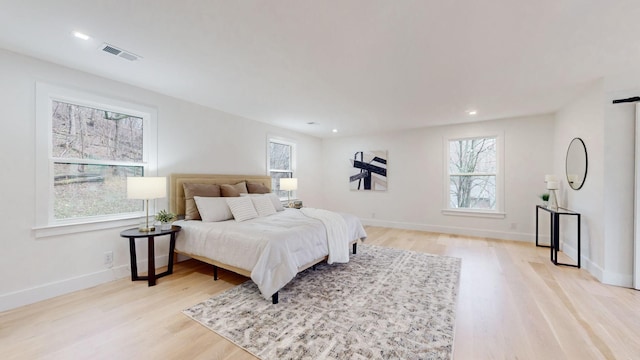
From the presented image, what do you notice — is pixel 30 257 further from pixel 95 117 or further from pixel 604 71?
pixel 604 71

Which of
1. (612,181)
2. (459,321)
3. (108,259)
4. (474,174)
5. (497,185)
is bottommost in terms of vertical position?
(459,321)

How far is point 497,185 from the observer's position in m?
4.81

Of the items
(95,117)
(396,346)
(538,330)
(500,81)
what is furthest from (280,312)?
(500,81)

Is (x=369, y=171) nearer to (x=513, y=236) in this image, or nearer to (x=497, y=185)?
(x=497, y=185)

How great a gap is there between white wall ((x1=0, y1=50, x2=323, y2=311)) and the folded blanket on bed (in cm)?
224

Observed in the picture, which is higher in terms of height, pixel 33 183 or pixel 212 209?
Result: pixel 33 183

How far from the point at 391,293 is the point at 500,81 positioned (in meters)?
2.77

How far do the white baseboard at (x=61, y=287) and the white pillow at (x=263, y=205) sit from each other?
1.57m

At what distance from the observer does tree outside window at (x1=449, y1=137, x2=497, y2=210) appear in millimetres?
4910

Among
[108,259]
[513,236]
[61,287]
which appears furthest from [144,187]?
[513,236]

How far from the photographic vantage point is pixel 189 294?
254 centimetres

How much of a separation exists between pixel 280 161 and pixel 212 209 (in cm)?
256

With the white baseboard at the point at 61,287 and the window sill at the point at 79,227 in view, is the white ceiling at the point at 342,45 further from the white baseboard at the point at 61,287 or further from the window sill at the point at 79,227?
the white baseboard at the point at 61,287

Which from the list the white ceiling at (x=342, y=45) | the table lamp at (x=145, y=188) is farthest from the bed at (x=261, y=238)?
the white ceiling at (x=342, y=45)
